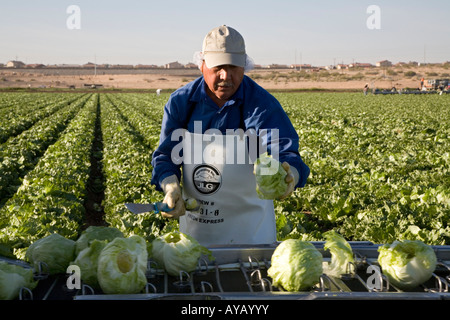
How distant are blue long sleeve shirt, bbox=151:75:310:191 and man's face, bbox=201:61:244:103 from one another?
0.36ft

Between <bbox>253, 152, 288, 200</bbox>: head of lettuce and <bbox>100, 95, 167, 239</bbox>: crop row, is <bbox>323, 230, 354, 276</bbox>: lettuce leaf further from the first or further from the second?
<bbox>100, 95, 167, 239</bbox>: crop row

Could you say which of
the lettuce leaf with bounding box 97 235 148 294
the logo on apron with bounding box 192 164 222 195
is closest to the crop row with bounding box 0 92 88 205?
the logo on apron with bounding box 192 164 222 195

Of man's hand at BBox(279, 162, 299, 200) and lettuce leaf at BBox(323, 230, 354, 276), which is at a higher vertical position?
man's hand at BBox(279, 162, 299, 200)

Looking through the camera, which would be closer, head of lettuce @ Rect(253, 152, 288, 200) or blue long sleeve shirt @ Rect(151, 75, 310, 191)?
head of lettuce @ Rect(253, 152, 288, 200)

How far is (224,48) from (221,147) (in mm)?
706

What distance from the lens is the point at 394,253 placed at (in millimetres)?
2121

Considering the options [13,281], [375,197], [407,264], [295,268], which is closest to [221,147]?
[295,268]

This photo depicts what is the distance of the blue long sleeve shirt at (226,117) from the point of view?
3.27 m

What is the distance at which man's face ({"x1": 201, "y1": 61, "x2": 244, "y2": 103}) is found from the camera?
312cm

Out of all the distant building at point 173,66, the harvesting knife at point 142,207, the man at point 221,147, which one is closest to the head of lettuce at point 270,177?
the man at point 221,147

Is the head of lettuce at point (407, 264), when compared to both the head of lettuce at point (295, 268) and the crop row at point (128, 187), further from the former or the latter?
the crop row at point (128, 187)
